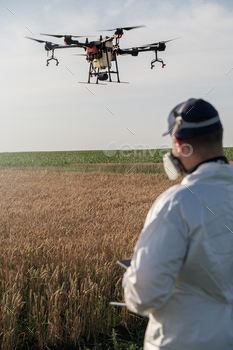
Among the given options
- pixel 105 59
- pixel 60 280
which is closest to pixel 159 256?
pixel 60 280

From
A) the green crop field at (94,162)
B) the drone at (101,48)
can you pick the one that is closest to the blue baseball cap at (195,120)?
the drone at (101,48)

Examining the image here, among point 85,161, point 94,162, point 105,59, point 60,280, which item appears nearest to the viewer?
point 60,280

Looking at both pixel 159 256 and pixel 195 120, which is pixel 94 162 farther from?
pixel 159 256

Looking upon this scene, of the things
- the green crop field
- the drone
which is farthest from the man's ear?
the green crop field

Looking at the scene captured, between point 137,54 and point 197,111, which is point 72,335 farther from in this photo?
point 137,54

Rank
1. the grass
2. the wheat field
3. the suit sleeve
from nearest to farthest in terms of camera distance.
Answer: the suit sleeve
the wheat field
the grass

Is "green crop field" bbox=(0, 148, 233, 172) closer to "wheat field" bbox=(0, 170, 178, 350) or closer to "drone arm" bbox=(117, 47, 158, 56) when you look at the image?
"drone arm" bbox=(117, 47, 158, 56)

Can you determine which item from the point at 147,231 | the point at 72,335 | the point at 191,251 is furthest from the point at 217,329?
the point at 72,335
